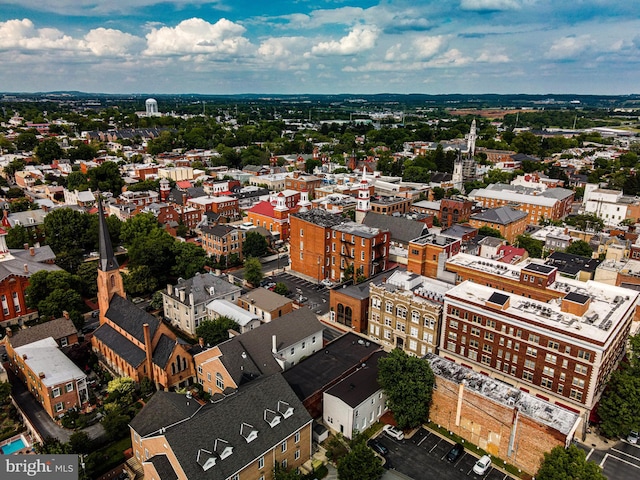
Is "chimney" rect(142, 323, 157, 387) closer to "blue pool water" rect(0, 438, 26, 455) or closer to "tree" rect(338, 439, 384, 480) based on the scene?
"blue pool water" rect(0, 438, 26, 455)

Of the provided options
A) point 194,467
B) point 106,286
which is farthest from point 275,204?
point 194,467

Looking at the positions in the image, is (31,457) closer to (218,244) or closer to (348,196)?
(218,244)

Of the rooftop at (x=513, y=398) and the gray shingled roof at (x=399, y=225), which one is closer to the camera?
the rooftop at (x=513, y=398)

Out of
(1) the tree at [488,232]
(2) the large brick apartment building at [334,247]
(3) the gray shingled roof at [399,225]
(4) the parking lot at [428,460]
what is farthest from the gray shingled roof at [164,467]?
(1) the tree at [488,232]

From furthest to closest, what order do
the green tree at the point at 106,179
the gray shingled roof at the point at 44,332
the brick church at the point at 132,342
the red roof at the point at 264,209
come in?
the green tree at the point at 106,179 → the red roof at the point at 264,209 → the gray shingled roof at the point at 44,332 → the brick church at the point at 132,342

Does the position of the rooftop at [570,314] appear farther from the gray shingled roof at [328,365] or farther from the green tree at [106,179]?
the green tree at [106,179]
